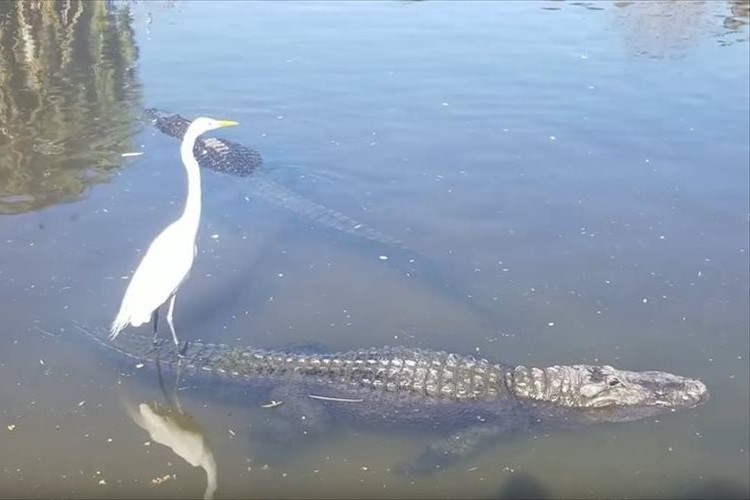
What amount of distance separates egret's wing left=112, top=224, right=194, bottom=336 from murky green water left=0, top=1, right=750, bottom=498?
0.44m

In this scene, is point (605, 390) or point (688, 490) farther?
point (605, 390)

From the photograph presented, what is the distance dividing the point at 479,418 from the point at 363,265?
2195mm

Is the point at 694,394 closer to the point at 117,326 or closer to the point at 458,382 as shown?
the point at 458,382

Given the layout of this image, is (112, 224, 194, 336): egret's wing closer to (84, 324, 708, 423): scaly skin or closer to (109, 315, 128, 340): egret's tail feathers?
(109, 315, 128, 340): egret's tail feathers

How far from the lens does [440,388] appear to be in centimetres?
593

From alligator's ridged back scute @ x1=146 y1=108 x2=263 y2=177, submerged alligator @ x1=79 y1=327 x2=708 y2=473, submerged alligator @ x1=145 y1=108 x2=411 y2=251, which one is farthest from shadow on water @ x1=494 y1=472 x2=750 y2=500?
alligator's ridged back scute @ x1=146 y1=108 x2=263 y2=177

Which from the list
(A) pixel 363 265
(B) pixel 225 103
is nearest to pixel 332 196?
(A) pixel 363 265

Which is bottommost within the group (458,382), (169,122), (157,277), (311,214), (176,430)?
(176,430)

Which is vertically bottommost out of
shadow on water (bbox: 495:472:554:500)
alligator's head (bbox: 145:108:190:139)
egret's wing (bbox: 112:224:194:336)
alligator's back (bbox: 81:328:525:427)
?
shadow on water (bbox: 495:472:554:500)

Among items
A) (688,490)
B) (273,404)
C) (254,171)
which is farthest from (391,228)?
(688,490)

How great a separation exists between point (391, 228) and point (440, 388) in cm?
262

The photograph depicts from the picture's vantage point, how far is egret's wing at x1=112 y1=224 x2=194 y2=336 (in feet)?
19.9

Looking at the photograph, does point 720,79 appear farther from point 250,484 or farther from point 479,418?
point 250,484

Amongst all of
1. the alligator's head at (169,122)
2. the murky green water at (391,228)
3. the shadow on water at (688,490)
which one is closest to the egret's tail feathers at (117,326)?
the murky green water at (391,228)
